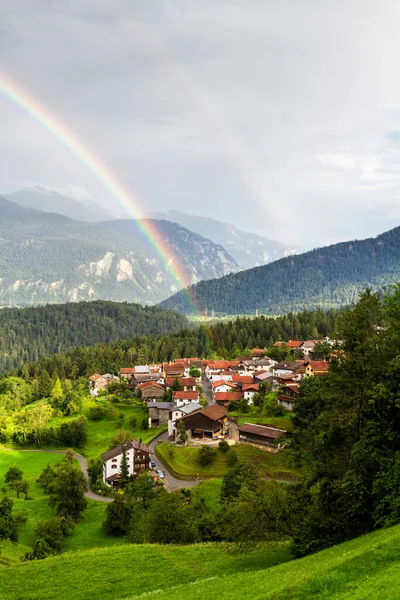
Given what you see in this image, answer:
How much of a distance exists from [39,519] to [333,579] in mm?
52390

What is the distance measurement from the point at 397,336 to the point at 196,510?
1267 inches

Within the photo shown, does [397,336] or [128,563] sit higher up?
[397,336]

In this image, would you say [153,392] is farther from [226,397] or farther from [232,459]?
[232,459]

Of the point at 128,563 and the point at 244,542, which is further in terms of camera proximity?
the point at 128,563

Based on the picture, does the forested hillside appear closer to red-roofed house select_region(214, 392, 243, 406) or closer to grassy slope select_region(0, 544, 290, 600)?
red-roofed house select_region(214, 392, 243, 406)

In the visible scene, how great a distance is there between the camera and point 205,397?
4254 inches

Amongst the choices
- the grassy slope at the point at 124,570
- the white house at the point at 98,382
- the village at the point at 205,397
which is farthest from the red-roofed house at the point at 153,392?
the grassy slope at the point at 124,570

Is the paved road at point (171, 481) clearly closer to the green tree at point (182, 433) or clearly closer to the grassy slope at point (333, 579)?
the green tree at point (182, 433)

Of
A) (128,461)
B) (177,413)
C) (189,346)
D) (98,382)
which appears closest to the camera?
(128,461)

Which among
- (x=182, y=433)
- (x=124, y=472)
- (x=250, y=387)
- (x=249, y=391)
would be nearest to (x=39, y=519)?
(x=124, y=472)

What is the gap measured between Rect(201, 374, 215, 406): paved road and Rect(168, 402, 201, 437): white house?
12.1 m

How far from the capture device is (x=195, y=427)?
3204 inches

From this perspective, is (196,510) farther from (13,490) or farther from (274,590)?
(13,490)

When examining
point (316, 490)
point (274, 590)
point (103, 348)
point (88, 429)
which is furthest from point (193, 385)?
point (274, 590)
